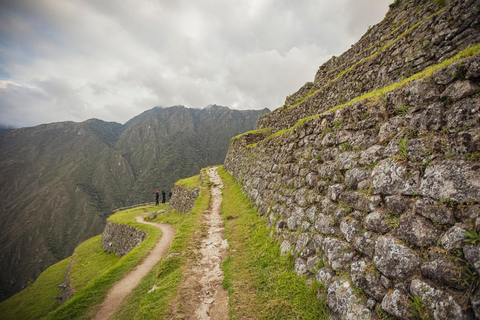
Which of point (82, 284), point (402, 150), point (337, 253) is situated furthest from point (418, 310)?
point (82, 284)

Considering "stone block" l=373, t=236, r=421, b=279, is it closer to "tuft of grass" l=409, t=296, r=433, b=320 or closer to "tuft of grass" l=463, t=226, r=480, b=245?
"tuft of grass" l=409, t=296, r=433, b=320

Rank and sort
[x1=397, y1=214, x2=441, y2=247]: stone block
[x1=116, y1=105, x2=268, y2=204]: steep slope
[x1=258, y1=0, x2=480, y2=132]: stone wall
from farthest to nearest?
[x1=116, y1=105, x2=268, y2=204]: steep slope → [x1=258, y1=0, x2=480, y2=132]: stone wall → [x1=397, y1=214, x2=441, y2=247]: stone block

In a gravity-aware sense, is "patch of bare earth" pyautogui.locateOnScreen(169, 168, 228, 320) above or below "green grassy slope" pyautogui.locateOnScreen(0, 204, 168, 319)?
above

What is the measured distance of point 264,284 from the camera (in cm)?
610

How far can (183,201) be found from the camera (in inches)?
944

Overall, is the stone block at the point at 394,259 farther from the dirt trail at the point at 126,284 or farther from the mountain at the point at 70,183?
the mountain at the point at 70,183

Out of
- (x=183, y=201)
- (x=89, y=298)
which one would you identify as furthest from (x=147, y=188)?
(x=89, y=298)

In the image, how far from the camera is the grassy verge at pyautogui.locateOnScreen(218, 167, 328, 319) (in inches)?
188

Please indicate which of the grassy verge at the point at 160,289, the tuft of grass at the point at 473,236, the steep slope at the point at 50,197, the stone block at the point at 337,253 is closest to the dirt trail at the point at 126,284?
the grassy verge at the point at 160,289

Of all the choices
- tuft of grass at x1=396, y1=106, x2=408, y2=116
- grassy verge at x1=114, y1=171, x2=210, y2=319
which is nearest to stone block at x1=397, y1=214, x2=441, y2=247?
tuft of grass at x1=396, y1=106, x2=408, y2=116

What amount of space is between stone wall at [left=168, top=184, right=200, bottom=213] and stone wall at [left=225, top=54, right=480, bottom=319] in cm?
1700

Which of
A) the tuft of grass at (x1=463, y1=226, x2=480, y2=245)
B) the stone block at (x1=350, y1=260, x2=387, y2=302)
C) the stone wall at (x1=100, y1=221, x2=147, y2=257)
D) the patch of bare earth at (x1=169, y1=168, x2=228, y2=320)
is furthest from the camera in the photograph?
the stone wall at (x1=100, y1=221, x2=147, y2=257)

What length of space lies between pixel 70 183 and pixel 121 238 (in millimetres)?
159267

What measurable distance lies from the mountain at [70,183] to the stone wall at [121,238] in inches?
2919
